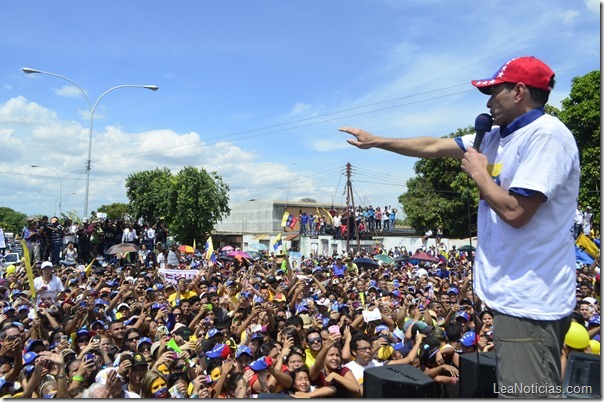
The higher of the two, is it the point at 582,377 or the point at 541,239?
the point at 541,239

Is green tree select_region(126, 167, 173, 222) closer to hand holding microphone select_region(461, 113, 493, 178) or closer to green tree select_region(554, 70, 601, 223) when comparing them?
green tree select_region(554, 70, 601, 223)

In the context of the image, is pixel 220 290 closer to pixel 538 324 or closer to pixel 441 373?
pixel 441 373

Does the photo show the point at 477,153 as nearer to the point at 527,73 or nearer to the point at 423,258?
the point at 527,73

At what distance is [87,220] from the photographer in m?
17.8

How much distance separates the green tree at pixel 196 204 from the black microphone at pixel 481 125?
129 ft

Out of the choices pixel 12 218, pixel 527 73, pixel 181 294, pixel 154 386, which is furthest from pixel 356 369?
pixel 12 218

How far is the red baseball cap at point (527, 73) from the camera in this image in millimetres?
1933

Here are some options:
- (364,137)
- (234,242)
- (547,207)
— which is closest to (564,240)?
(547,207)

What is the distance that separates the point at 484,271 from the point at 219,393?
357 centimetres

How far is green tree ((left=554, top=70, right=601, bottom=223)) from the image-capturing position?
24828 millimetres

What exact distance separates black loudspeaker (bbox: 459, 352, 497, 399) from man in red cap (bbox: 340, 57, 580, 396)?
1049 millimetres

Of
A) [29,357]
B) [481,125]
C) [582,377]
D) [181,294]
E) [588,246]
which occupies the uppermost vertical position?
[481,125]

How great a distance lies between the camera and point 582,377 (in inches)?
85.5

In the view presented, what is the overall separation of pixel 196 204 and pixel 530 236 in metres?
39.9
